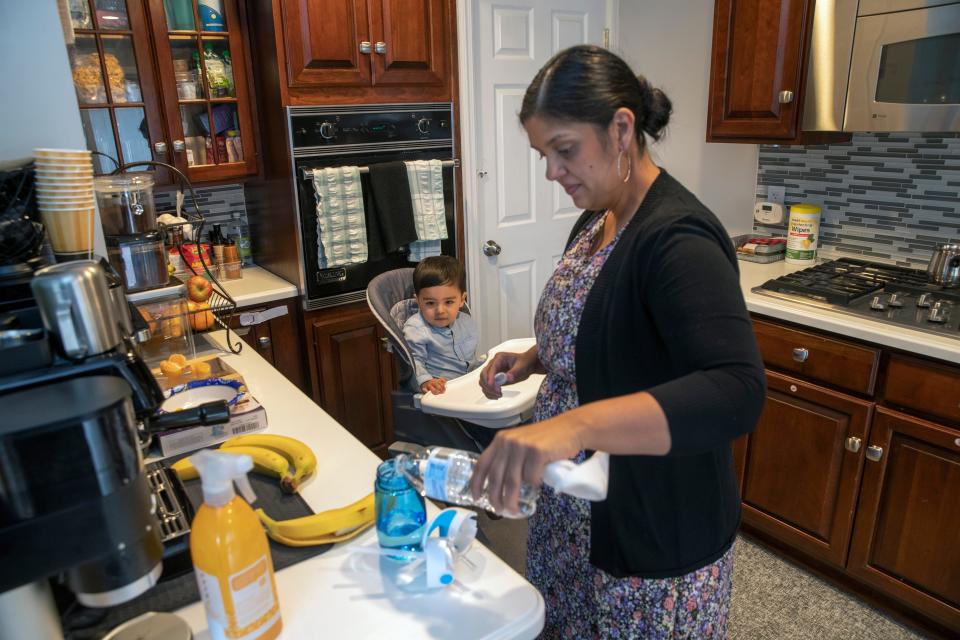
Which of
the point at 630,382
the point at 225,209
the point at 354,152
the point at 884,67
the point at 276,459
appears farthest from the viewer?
the point at 225,209

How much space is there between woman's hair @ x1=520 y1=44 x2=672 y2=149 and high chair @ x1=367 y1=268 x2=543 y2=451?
1.06 m

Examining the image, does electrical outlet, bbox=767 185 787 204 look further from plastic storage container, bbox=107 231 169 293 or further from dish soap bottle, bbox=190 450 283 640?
dish soap bottle, bbox=190 450 283 640

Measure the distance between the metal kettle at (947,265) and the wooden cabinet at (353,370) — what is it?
1.99 meters

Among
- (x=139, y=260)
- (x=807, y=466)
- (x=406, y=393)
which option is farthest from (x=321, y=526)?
(x=807, y=466)

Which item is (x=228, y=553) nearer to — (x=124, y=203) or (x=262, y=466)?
(x=262, y=466)

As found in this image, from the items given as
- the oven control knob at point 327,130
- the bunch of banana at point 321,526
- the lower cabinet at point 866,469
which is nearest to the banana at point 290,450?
the bunch of banana at point 321,526

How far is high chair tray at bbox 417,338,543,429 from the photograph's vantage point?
185 centimetres

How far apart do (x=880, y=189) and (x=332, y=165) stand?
2.02m

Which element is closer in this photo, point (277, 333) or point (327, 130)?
point (327, 130)

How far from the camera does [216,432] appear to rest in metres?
1.39

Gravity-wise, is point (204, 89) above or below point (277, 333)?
above

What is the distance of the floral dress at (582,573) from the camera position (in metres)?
1.08

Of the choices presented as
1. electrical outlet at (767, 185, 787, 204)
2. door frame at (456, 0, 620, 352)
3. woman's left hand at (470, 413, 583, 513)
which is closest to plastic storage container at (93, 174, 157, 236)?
woman's left hand at (470, 413, 583, 513)

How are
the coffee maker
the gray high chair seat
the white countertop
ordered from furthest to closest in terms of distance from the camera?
the gray high chair seat < the white countertop < the coffee maker
